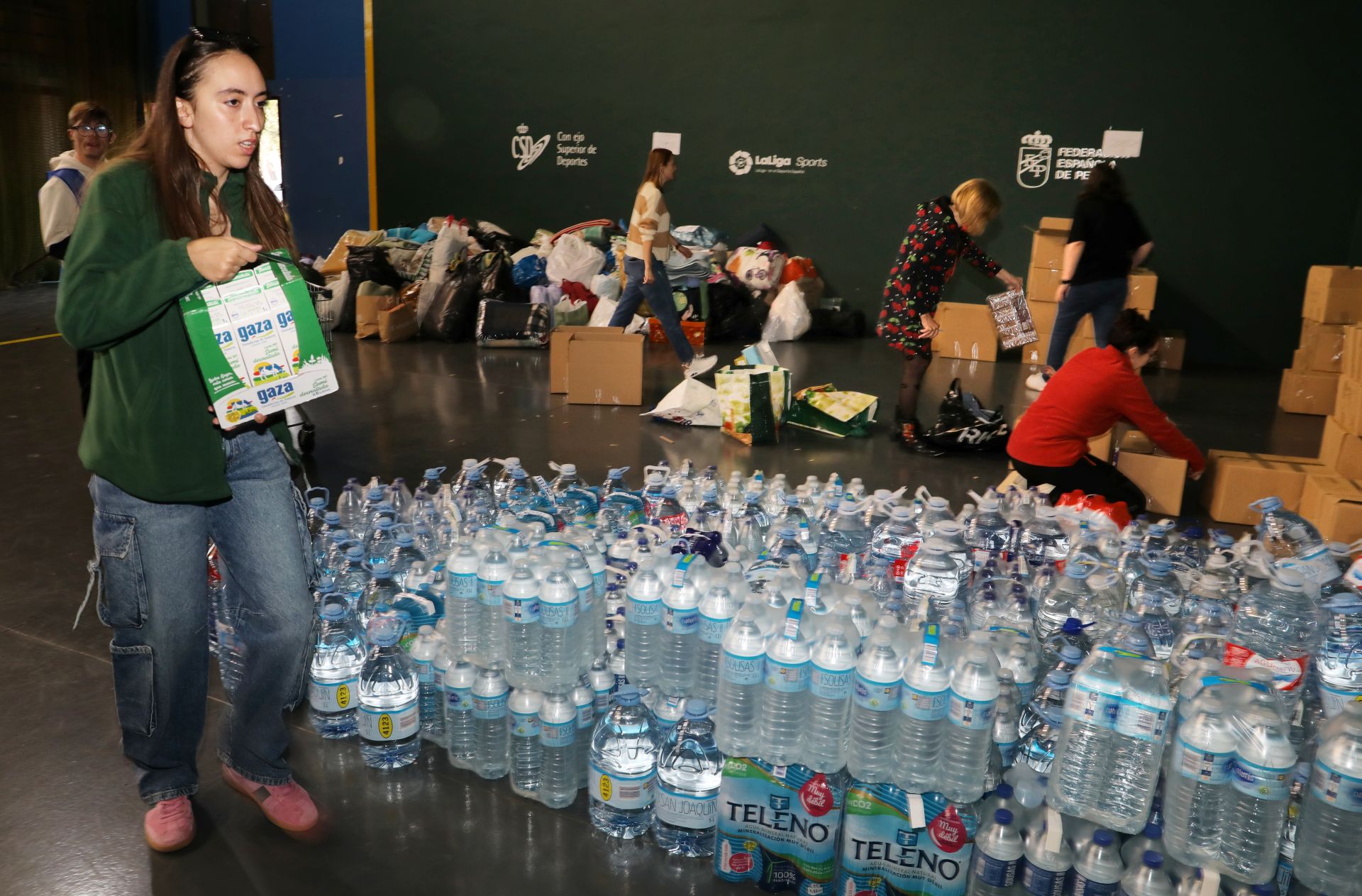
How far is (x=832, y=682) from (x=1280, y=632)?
4.33ft

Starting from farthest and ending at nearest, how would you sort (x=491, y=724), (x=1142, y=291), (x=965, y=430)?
(x=1142, y=291)
(x=965, y=430)
(x=491, y=724)

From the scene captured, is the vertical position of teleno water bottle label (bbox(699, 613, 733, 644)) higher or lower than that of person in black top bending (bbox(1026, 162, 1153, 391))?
lower

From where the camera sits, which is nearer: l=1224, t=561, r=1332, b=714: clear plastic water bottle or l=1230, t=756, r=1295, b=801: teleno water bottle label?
l=1230, t=756, r=1295, b=801: teleno water bottle label

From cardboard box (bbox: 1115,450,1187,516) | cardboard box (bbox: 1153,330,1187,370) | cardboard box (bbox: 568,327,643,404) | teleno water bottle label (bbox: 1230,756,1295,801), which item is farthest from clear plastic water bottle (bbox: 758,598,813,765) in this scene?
cardboard box (bbox: 1153,330,1187,370)

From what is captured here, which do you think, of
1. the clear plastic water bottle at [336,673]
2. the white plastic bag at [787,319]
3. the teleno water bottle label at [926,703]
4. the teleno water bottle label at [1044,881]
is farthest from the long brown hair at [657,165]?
the teleno water bottle label at [1044,881]

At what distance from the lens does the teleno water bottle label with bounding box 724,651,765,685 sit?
7.50 ft

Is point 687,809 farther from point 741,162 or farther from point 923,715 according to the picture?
point 741,162

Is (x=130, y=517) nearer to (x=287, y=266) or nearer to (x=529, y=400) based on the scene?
(x=287, y=266)

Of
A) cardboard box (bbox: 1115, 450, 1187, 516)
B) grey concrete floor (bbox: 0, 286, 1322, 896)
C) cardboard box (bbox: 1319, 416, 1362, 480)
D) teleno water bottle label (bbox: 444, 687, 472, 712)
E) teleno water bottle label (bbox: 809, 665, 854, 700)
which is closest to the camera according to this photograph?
teleno water bottle label (bbox: 809, 665, 854, 700)

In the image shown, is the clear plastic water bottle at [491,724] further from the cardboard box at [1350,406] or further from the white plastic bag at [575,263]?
the white plastic bag at [575,263]

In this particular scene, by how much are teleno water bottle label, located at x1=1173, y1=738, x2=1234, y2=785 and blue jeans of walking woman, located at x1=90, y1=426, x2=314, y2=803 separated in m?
1.96

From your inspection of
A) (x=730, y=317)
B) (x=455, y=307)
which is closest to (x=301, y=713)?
(x=455, y=307)

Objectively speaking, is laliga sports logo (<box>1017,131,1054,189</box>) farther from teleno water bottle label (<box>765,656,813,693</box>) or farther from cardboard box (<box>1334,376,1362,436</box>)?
teleno water bottle label (<box>765,656,813,693</box>)

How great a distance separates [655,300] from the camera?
24.4ft
